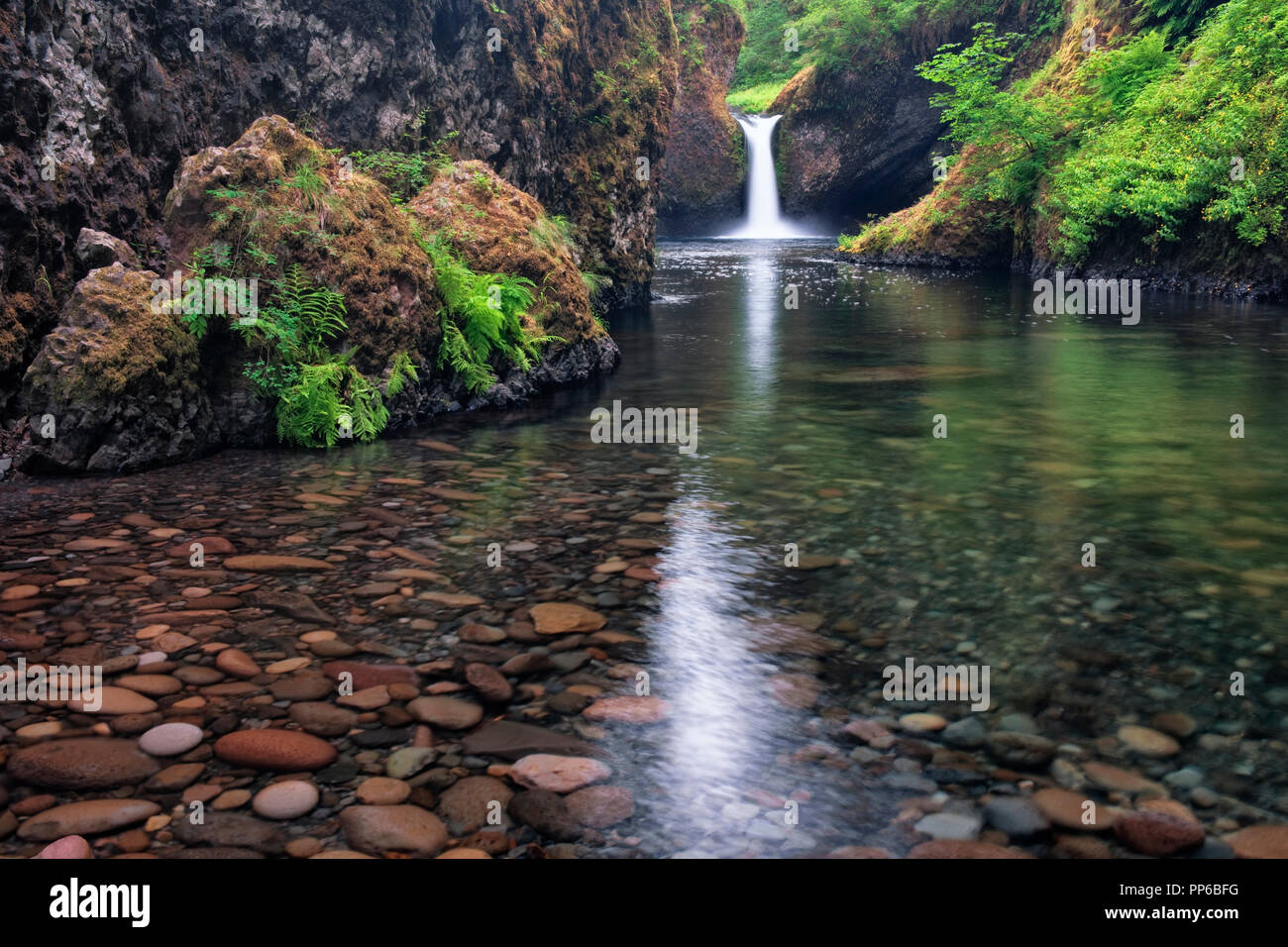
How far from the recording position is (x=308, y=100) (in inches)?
395

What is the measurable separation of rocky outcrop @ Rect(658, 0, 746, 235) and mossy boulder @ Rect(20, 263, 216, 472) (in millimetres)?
37595

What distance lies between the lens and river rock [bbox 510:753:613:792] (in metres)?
2.97

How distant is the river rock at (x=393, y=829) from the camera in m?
2.61

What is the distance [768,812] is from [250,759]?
1697 mm

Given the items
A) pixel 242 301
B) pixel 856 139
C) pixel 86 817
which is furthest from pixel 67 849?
pixel 856 139

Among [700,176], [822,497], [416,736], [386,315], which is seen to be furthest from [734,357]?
[700,176]

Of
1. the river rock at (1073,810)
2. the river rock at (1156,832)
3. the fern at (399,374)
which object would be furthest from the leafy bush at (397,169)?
the river rock at (1156,832)

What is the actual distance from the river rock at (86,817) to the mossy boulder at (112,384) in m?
4.25

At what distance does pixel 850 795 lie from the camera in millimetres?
2943

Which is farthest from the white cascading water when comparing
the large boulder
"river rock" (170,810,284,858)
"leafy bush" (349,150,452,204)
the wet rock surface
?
"river rock" (170,810,284,858)

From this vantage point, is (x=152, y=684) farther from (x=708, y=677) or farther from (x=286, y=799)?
(x=708, y=677)

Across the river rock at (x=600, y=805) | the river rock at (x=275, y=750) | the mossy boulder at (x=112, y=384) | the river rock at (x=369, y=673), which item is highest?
the mossy boulder at (x=112, y=384)

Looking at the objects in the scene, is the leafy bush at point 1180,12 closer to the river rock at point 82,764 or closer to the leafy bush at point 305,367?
the leafy bush at point 305,367

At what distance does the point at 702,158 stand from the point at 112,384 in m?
42.6
